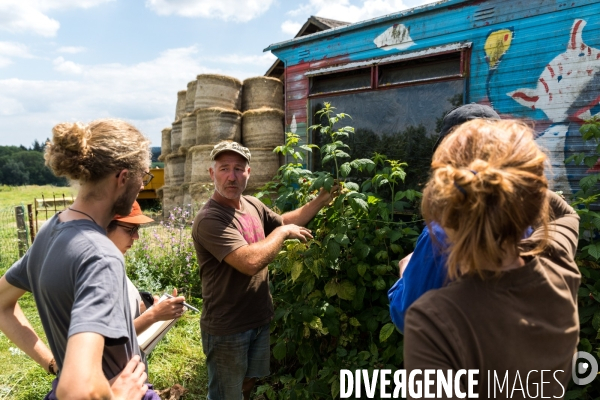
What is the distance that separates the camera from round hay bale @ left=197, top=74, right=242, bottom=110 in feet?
30.2

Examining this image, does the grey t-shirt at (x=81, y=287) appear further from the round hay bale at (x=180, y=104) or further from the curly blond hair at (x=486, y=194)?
the round hay bale at (x=180, y=104)

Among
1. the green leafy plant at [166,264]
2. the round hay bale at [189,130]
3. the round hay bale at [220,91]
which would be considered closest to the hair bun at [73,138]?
the green leafy plant at [166,264]

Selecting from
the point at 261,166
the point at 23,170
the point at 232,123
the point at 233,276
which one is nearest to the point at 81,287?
the point at 233,276

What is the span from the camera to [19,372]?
420cm

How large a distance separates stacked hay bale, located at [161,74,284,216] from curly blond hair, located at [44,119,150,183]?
21.6ft

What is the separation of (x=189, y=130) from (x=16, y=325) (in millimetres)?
9107

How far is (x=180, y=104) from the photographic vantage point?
12000 millimetres

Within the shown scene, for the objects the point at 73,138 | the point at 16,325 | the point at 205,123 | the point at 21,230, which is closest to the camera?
the point at 73,138

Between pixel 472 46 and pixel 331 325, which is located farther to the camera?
pixel 472 46

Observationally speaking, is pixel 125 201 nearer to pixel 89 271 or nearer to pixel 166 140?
pixel 89 271

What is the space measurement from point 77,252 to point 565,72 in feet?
12.6

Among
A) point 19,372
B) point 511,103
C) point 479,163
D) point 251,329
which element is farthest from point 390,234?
point 19,372

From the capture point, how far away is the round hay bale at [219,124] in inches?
359

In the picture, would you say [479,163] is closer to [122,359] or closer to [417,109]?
[122,359]
